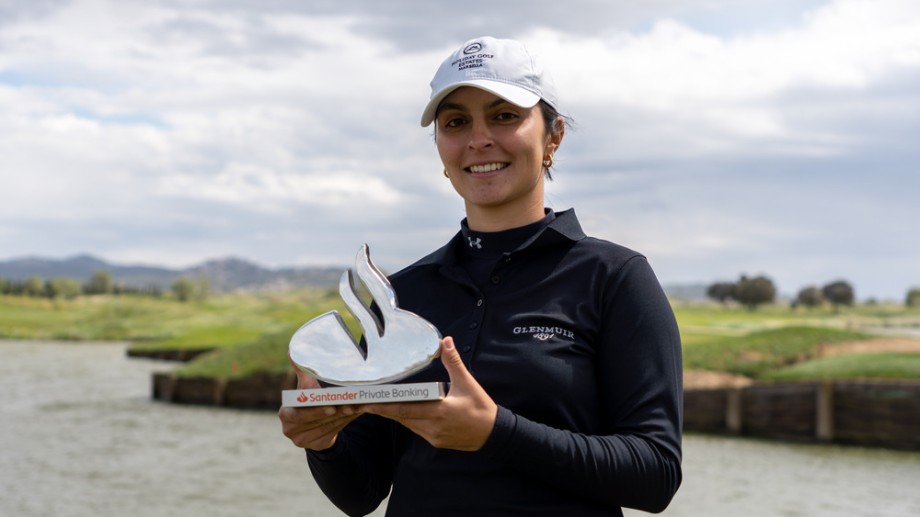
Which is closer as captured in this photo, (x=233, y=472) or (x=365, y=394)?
(x=365, y=394)

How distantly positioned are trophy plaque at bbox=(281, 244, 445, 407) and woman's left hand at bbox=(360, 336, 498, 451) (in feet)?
0.17

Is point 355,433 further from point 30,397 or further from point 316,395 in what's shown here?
point 30,397

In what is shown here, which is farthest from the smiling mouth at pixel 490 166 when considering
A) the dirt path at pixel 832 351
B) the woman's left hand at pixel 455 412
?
the dirt path at pixel 832 351

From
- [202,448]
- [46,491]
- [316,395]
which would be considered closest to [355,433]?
[316,395]

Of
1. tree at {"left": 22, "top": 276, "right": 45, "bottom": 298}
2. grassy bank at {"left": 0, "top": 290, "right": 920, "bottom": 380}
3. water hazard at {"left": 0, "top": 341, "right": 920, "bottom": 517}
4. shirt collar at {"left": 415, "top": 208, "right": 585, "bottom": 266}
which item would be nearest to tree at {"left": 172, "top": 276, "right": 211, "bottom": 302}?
grassy bank at {"left": 0, "top": 290, "right": 920, "bottom": 380}

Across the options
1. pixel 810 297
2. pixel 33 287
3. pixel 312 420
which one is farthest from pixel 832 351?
pixel 33 287

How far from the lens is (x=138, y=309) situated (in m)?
90.1

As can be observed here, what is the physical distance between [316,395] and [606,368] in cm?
67

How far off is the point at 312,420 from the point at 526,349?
52cm

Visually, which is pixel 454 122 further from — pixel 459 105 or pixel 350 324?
pixel 350 324

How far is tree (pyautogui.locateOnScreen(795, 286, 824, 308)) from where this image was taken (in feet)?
164

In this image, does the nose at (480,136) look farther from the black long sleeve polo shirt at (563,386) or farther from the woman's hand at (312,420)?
the woman's hand at (312,420)

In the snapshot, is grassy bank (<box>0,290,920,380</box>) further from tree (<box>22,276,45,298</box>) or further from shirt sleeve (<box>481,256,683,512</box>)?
tree (<box>22,276,45,298</box>)

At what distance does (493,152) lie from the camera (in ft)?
8.09
